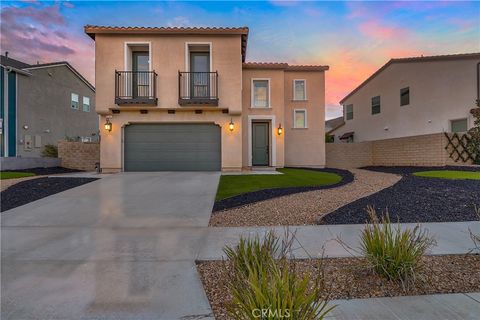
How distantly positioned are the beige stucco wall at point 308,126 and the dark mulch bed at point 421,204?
6.98 meters

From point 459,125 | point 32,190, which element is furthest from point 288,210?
point 459,125

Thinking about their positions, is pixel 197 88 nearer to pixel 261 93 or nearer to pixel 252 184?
pixel 261 93

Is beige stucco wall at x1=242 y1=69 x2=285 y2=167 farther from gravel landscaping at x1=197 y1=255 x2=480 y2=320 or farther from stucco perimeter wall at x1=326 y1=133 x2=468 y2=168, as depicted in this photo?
gravel landscaping at x1=197 y1=255 x2=480 y2=320

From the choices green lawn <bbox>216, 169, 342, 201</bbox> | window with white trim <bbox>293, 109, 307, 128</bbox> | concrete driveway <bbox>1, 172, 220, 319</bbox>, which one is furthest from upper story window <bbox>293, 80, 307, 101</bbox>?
concrete driveway <bbox>1, 172, 220, 319</bbox>

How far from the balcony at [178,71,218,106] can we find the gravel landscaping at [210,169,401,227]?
6.36m

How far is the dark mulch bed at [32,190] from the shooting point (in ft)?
21.0

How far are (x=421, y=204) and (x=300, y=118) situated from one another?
9.72 m

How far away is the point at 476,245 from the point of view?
3.51m

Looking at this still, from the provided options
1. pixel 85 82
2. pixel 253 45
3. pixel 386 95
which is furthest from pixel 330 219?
pixel 85 82

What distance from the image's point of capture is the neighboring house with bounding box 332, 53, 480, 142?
1421cm

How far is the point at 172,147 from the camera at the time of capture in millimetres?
12016

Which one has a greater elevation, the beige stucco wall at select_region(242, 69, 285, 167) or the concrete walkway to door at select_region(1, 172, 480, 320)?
the beige stucco wall at select_region(242, 69, 285, 167)

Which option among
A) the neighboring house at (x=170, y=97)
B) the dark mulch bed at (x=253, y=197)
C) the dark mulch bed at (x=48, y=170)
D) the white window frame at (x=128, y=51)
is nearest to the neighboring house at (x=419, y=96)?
the neighboring house at (x=170, y=97)

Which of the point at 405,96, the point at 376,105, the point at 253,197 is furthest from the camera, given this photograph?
the point at 376,105
